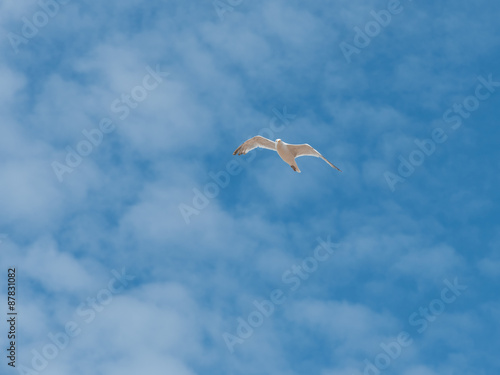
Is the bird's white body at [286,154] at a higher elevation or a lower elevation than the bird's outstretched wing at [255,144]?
lower

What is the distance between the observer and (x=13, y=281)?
66188mm

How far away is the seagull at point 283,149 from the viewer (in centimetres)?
7394

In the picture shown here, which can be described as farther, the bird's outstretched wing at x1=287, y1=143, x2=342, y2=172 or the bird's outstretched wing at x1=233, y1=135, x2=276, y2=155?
the bird's outstretched wing at x1=233, y1=135, x2=276, y2=155

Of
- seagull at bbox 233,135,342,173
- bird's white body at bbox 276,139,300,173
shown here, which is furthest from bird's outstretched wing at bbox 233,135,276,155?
bird's white body at bbox 276,139,300,173

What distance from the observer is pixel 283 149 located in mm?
74062

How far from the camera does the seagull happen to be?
7394 centimetres

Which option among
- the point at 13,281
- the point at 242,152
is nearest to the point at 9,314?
the point at 13,281

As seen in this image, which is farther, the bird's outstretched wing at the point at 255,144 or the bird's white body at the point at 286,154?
the bird's outstretched wing at the point at 255,144

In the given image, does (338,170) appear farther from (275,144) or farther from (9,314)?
(9,314)

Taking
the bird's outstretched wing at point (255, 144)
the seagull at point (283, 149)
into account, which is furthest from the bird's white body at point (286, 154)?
the bird's outstretched wing at point (255, 144)

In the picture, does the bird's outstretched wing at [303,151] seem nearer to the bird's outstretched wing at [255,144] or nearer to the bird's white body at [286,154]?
the bird's white body at [286,154]

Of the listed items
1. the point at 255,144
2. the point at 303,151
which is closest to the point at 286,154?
the point at 303,151

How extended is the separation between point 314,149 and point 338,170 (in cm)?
431

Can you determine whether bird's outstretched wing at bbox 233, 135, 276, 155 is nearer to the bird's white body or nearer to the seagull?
the seagull
